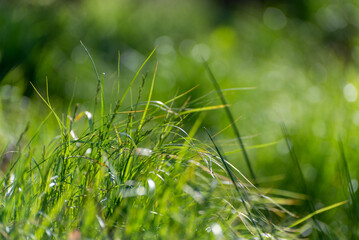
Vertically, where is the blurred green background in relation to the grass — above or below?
below

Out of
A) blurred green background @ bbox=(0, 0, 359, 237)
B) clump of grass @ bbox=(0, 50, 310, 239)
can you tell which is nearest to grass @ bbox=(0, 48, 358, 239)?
clump of grass @ bbox=(0, 50, 310, 239)

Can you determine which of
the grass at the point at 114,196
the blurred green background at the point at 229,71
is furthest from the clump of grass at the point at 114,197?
the blurred green background at the point at 229,71

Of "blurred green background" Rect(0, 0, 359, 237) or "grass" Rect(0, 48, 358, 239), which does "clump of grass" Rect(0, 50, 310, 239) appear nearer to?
"grass" Rect(0, 48, 358, 239)

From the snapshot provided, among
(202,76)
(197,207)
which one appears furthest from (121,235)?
(202,76)

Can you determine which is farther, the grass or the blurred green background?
the blurred green background

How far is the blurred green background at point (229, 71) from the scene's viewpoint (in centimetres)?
271

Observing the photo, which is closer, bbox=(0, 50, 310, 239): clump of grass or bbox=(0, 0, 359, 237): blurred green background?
bbox=(0, 50, 310, 239): clump of grass

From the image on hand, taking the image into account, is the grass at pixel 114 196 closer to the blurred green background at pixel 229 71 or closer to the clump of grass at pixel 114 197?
the clump of grass at pixel 114 197

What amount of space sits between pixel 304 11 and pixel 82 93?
573cm

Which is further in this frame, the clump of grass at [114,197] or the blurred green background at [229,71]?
the blurred green background at [229,71]

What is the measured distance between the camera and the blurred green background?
271cm

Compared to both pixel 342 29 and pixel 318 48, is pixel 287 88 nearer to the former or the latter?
pixel 318 48

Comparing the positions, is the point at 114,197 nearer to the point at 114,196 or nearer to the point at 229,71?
the point at 114,196

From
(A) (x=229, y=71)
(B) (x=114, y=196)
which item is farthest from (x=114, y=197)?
(A) (x=229, y=71)
